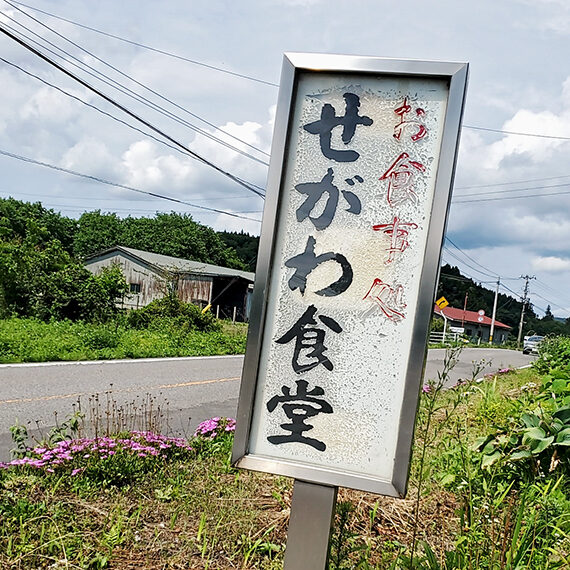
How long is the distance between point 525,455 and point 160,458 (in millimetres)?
2432

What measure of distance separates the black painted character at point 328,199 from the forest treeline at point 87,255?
38.5 feet

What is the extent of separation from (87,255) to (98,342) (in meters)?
30.0

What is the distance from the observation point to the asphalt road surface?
264 inches

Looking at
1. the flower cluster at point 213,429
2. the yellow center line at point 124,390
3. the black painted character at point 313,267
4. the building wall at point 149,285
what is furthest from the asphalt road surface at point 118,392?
the building wall at point 149,285

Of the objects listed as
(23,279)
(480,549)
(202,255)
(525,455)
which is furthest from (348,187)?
(202,255)

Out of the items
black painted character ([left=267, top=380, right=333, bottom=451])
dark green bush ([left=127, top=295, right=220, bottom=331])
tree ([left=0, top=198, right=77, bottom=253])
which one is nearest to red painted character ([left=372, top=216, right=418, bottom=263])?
black painted character ([left=267, top=380, right=333, bottom=451])

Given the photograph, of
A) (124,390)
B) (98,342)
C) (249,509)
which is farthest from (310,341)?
(98,342)

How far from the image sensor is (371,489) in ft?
6.93

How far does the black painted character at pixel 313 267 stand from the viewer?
7.29ft

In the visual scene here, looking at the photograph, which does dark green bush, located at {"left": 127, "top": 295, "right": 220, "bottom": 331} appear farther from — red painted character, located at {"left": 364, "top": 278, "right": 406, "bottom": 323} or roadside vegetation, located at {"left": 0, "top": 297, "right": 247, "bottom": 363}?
red painted character, located at {"left": 364, "top": 278, "right": 406, "bottom": 323}

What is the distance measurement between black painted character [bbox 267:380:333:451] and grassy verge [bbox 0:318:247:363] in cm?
1021

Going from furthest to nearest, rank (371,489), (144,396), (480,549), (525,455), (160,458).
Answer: (144,396) → (160,458) → (525,455) → (480,549) → (371,489)

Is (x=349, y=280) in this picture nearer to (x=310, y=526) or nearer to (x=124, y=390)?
(x=310, y=526)

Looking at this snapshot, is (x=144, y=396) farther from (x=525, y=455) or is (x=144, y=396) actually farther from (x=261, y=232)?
(x=261, y=232)
